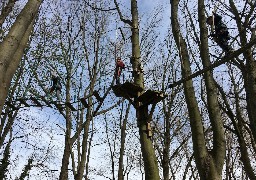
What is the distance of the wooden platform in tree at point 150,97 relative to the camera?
15.7ft

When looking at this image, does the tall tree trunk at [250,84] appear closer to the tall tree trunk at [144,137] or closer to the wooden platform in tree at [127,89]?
the tall tree trunk at [144,137]

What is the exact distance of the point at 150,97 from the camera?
4.90m

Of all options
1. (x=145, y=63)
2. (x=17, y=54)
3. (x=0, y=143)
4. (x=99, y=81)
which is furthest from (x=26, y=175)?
(x=17, y=54)

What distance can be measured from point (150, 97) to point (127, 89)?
43cm

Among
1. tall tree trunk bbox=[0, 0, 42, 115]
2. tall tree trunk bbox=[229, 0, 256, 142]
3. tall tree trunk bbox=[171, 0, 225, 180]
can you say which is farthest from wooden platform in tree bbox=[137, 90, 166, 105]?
tall tree trunk bbox=[0, 0, 42, 115]

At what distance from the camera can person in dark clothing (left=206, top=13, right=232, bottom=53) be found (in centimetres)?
656

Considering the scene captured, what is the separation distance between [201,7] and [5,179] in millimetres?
14552

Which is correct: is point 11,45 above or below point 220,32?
below

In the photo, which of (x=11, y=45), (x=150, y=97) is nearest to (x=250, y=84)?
(x=150, y=97)

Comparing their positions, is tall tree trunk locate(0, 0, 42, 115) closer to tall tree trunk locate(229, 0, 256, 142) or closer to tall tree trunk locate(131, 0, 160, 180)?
tall tree trunk locate(131, 0, 160, 180)

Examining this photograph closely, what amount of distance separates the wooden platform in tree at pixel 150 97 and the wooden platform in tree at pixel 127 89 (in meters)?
0.16

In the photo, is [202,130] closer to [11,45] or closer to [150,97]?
[150,97]

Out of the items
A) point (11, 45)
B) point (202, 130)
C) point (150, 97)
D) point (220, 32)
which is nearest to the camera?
point (11, 45)

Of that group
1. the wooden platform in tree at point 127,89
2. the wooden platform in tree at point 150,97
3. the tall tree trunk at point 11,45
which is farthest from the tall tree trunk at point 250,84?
Result: the tall tree trunk at point 11,45
